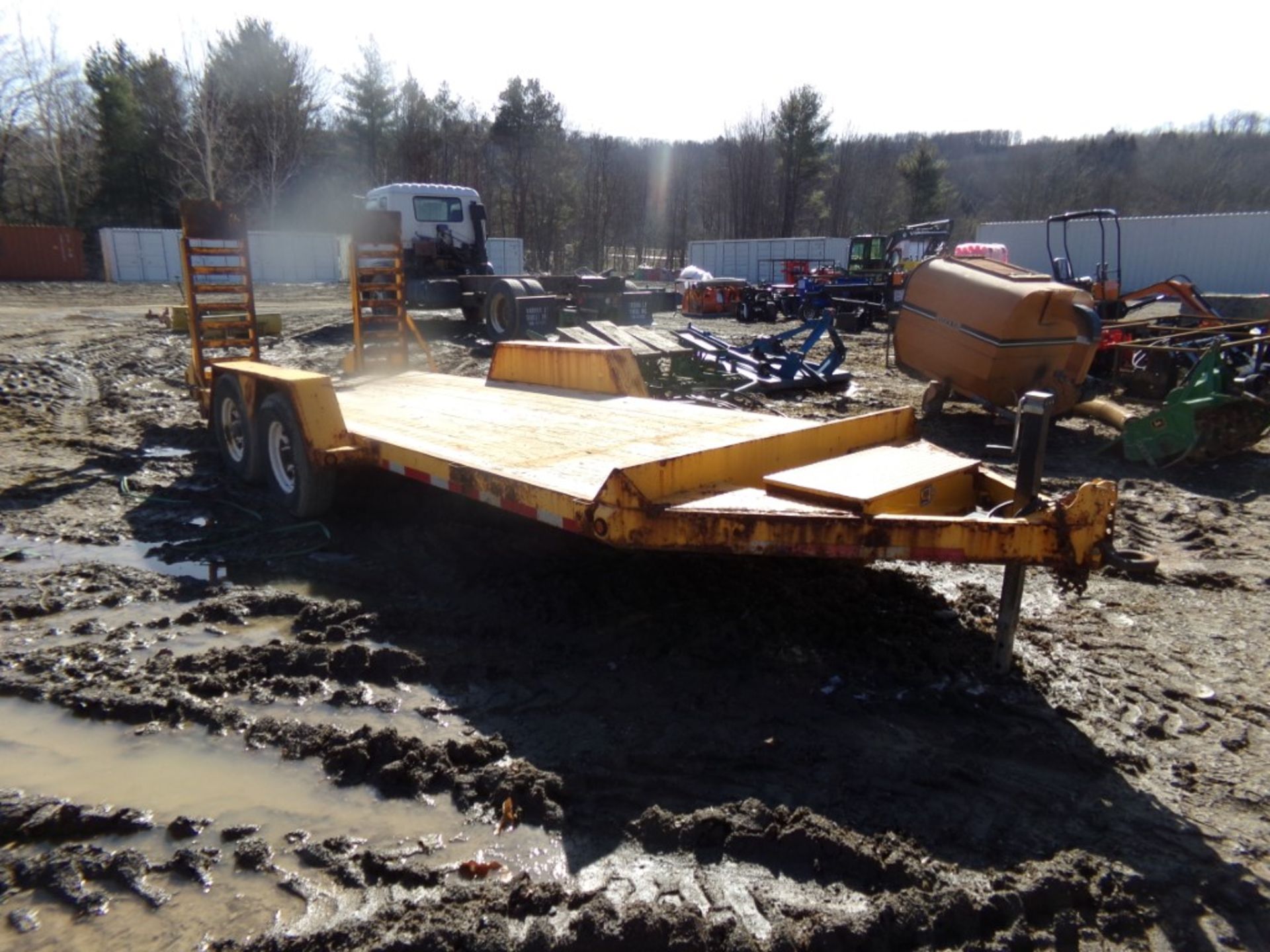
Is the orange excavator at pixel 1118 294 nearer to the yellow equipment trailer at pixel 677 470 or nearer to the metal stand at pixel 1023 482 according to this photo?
the yellow equipment trailer at pixel 677 470

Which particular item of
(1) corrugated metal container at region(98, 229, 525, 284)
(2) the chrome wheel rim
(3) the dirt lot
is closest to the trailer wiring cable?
(3) the dirt lot

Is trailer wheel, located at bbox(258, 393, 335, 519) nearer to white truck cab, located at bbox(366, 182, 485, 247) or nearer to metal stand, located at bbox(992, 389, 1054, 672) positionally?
metal stand, located at bbox(992, 389, 1054, 672)

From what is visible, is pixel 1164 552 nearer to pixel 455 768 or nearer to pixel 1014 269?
pixel 1014 269

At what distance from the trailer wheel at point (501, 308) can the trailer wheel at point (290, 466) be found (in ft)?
35.0

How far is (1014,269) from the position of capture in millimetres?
10070

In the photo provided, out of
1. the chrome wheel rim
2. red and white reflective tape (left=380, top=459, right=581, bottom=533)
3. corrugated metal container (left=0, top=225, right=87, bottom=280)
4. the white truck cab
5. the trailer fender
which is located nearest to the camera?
red and white reflective tape (left=380, top=459, right=581, bottom=533)

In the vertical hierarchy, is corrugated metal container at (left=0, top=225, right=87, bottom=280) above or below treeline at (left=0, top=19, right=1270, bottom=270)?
below

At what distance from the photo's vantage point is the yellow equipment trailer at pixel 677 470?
12.4 ft

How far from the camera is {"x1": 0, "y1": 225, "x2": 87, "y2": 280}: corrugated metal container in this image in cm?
3553

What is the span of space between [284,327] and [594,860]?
20.2m

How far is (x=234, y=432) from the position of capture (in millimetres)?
8023

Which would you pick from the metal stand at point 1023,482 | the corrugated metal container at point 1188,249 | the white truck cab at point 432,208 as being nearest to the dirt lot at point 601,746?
the metal stand at point 1023,482

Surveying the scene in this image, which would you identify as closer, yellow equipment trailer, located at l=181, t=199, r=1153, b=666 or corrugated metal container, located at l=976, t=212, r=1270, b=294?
yellow equipment trailer, located at l=181, t=199, r=1153, b=666

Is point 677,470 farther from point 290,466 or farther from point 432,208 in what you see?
point 432,208
